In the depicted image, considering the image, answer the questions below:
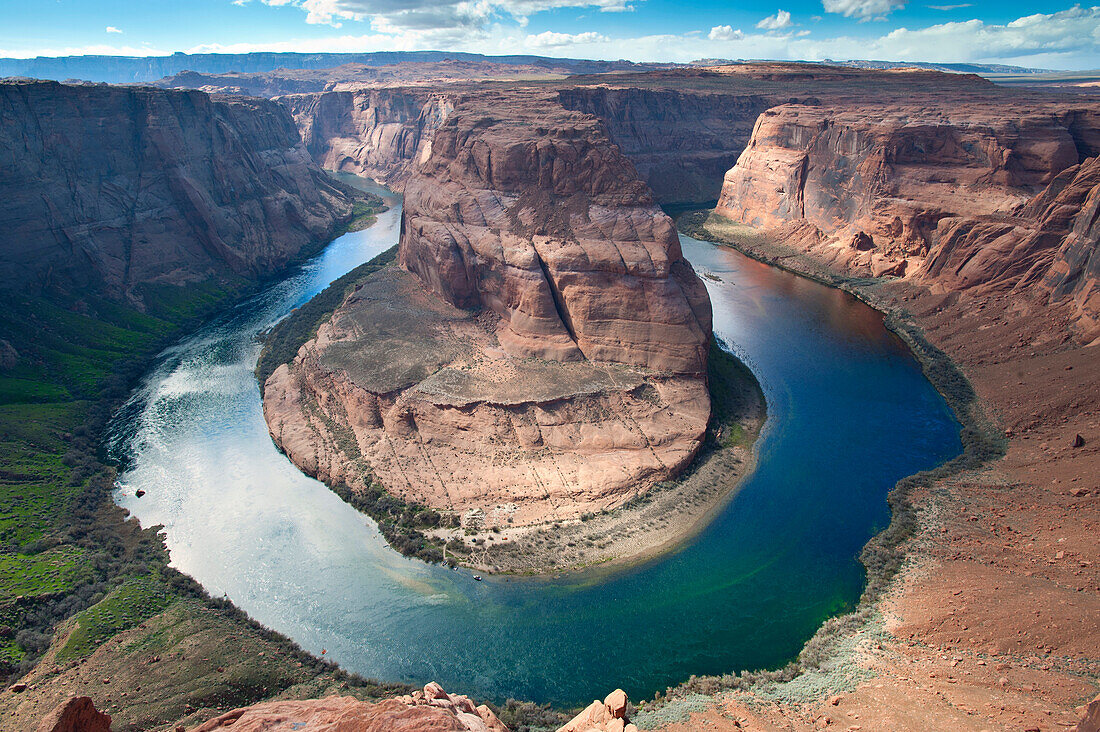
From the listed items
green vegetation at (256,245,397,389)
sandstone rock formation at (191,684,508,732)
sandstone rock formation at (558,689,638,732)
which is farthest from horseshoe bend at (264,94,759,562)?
sandstone rock formation at (191,684,508,732)

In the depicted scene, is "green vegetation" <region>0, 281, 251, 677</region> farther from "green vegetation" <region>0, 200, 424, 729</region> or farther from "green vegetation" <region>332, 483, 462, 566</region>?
"green vegetation" <region>332, 483, 462, 566</region>

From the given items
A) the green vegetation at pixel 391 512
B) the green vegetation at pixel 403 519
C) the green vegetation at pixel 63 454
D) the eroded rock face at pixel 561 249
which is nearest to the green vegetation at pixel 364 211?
the green vegetation at pixel 63 454

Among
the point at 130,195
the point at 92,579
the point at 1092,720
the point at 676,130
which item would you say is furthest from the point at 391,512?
the point at 676,130

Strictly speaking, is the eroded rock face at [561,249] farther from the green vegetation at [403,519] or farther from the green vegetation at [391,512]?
the green vegetation at [403,519]

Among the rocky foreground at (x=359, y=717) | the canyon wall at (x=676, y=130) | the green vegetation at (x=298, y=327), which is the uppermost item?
the canyon wall at (x=676, y=130)

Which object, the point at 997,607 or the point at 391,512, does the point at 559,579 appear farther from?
A: the point at 997,607

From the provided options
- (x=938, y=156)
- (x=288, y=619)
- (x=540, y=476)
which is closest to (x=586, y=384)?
(x=540, y=476)
